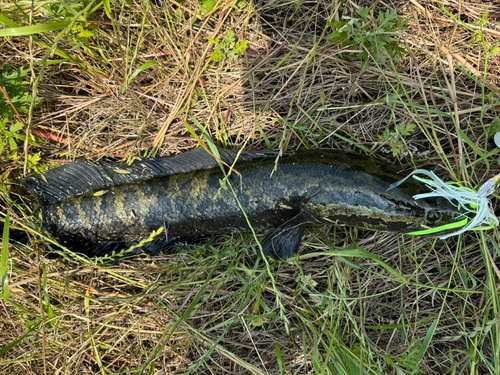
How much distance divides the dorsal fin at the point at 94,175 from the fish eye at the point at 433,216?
6.33 feet

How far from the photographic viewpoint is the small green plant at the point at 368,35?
101 inches

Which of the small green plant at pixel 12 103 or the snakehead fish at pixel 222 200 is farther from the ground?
the small green plant at pixel 12 103

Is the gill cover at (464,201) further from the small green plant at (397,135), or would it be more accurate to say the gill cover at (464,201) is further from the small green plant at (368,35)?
the small green plant at (368,35)

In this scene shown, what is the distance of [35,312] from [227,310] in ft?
6.01

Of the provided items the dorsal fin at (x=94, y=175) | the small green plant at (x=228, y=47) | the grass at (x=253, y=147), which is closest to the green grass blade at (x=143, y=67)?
the grass at (x=253, y=147)

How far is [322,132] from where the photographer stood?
3033mm

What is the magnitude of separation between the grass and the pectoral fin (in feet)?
0.42

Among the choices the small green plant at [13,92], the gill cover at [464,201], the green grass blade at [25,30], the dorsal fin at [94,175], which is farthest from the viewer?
the dorsal fin at [94,175]

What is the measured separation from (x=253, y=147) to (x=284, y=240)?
94cm

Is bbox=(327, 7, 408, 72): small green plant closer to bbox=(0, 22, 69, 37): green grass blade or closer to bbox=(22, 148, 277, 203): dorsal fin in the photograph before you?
bbox=(22, 148, 277, 203): dorsal fin

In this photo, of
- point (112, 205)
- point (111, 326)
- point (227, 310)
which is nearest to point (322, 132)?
point (227, 310)

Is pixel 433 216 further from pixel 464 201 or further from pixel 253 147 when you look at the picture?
pixel 253 147

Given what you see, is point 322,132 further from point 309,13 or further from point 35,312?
point 35,312

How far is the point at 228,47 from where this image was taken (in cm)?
311
